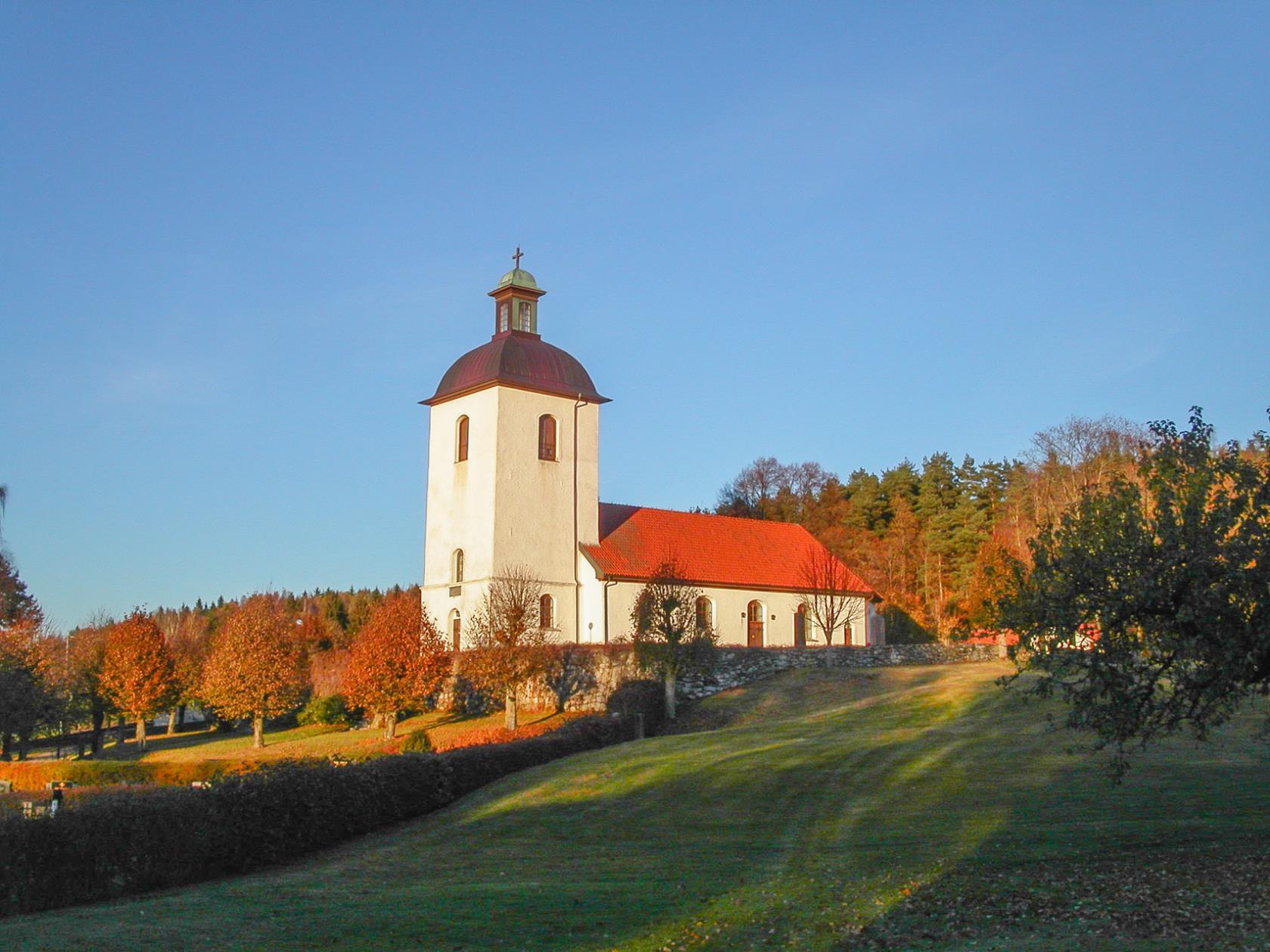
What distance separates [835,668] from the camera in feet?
139

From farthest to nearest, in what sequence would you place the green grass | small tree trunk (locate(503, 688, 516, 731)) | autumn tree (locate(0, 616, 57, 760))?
autumn tree (locate(0, 616, 57, 760)) < small tree trunk (locate(503, 688, 516, 731)) < the green grass

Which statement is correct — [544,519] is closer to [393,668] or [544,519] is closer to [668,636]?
[393,668]

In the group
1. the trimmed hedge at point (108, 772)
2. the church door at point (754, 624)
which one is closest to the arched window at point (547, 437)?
the church door at point (754, 624)

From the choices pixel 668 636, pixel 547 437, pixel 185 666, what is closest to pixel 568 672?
pixel 668 636

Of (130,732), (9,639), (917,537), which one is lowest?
(130,732)

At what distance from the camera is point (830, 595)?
49.7m

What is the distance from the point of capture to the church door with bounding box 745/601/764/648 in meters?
49.8

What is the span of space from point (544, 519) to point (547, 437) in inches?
137

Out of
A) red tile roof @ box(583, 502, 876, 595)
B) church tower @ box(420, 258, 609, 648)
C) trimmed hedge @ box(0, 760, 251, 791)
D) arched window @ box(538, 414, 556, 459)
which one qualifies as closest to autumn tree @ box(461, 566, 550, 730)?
church tower @ box(420, 258, 609, 648)

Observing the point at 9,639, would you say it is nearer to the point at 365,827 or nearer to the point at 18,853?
the point at 365,827

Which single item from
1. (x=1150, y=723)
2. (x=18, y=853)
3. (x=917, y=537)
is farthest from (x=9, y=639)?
(x=917, y=537)

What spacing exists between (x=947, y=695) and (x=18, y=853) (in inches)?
1053

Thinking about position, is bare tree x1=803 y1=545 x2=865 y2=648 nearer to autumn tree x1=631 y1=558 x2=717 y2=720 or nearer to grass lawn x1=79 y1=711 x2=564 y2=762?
autumn tree x1=631 y1=558 x2=717 y2=720

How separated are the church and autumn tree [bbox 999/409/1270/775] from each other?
2995 cm
